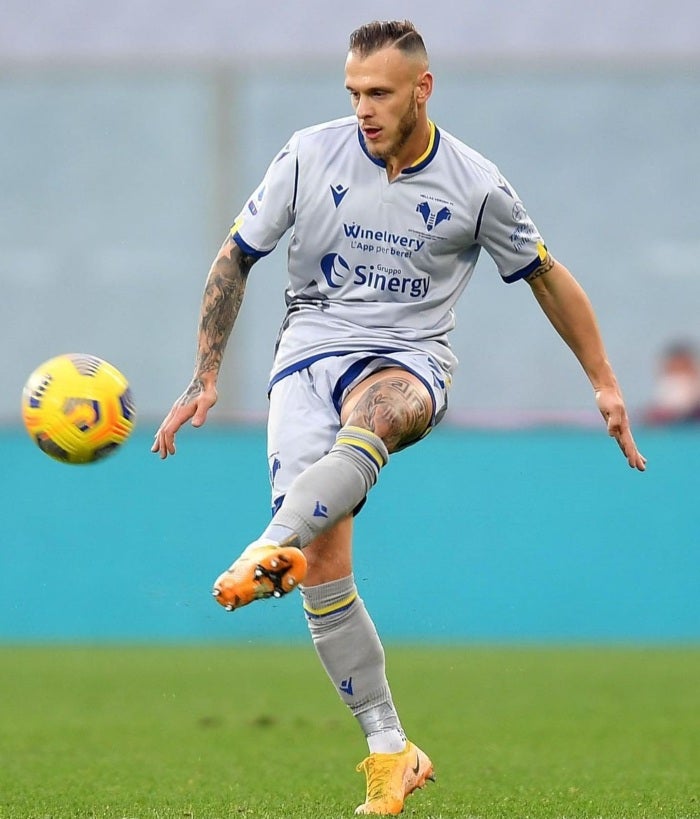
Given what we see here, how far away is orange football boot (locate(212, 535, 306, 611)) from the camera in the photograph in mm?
4836

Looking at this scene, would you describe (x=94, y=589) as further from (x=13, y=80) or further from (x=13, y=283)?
(x=13, y=80)

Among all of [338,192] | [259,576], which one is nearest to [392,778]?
[259,576]

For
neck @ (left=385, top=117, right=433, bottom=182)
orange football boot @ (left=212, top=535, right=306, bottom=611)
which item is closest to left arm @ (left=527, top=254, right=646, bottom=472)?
neck @ (left=385, top=117, right=433, bottom=182)

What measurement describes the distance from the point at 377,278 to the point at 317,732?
323 cm

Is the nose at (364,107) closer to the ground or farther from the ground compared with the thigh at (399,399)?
farther from the ground

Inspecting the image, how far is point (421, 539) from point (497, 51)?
5554 mm

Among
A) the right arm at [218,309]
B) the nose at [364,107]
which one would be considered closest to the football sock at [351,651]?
the right arm at [218,309]

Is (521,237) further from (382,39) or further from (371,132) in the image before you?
(382,39)

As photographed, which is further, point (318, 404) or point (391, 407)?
point (318, 404)

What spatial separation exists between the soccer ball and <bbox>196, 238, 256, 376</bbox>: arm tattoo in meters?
0.34

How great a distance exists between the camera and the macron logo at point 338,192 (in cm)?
586

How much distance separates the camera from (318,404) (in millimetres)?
5891

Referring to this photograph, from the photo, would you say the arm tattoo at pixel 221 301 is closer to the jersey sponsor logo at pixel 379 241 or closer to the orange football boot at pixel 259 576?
the jersey sponsor logo at pixel 379 241

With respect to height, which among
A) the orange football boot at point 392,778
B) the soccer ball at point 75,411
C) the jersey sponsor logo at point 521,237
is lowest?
the orange football boot at point 392,778
